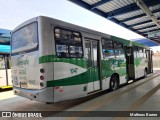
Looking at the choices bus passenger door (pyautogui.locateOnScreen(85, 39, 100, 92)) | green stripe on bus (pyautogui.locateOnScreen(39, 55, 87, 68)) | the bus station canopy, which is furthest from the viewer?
the bus station canopy

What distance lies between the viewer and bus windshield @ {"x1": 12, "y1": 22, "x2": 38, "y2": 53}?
18.5 ft

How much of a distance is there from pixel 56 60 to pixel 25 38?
1444mm

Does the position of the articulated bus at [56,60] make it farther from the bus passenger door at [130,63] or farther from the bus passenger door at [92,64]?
the bus passenger door at [130,63]

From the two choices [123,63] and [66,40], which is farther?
[123,63]

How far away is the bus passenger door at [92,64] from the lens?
6953 millimetres

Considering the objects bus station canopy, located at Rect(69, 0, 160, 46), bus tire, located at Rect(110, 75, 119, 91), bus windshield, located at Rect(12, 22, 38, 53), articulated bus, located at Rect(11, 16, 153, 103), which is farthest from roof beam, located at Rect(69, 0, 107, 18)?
bus tire, located at Rect(110, 75, 119, 91)

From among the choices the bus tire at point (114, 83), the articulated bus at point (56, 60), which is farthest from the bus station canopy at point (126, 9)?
the bus tire at point (114, 83)

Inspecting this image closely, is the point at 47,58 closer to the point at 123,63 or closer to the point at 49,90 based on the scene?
the point at 49,90

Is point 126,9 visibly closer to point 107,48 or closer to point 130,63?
point 107,48

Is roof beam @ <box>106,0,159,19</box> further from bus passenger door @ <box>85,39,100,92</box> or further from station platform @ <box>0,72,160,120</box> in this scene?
station platform @ <box>0,72,160,120</box>

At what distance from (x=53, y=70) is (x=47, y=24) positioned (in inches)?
53.4

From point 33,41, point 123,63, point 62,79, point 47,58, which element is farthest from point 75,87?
point 123,63

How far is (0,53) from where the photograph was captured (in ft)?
34.7

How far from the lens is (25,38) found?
6.09 meters
